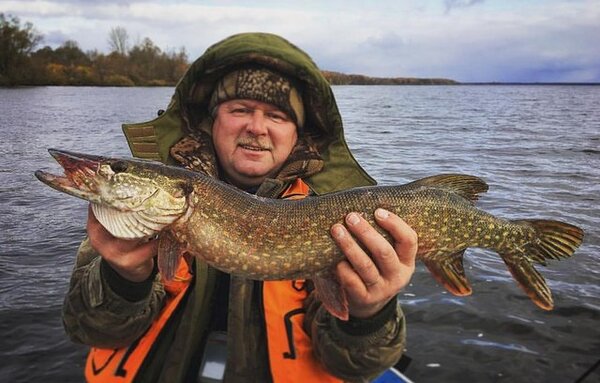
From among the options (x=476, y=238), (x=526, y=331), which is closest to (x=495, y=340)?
(x=526, y=331)

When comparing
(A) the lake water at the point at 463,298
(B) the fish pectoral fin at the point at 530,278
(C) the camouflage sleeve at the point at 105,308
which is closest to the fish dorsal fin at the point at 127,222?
(C) the camouflage sleeve at the point at 105,308

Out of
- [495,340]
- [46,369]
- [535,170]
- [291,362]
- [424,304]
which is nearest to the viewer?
[291,362]

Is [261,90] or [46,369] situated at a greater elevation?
[261,90]

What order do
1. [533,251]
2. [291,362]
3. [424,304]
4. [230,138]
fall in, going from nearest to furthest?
[291,362] → [533,251] → [230,138] → [424,304]

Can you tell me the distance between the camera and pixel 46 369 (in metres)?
4.09

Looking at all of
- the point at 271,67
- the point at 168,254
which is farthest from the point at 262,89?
the point at 168,254

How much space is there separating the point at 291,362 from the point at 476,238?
102 cm

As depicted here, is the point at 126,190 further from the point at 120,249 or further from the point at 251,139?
the point at 251,139

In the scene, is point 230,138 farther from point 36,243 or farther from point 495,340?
point 36,243

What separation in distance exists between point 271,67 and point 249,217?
111 cm

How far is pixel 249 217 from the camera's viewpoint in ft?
7.47

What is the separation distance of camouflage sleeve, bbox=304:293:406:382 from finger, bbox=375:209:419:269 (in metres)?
0.28

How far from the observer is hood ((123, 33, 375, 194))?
9.88 ft

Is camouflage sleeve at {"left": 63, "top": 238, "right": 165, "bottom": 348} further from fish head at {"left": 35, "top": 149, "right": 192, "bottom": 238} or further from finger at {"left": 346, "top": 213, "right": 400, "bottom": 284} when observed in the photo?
finger at {"left": 346, "top": 213, "right": 400, "bottom": 284}
